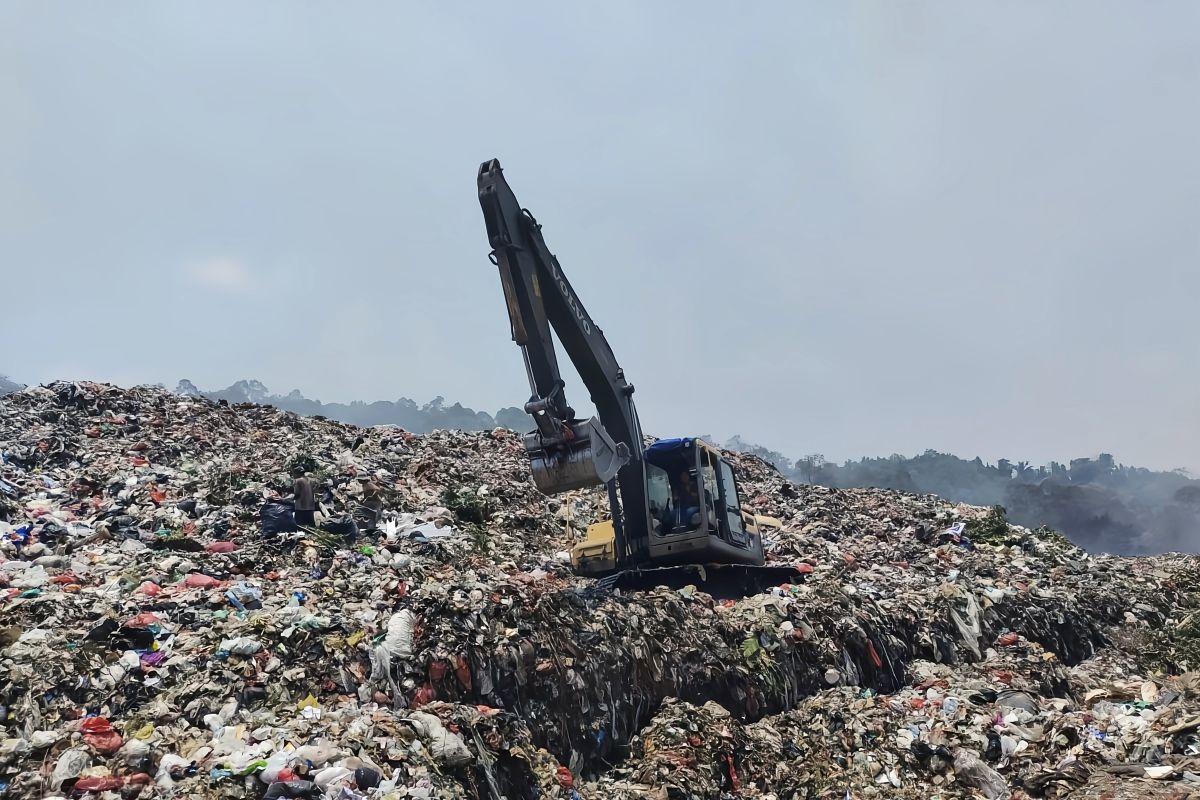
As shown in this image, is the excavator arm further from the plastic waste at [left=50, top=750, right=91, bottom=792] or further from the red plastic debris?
the plastic waste at [left=50, top=750, right=91, bottom=792]

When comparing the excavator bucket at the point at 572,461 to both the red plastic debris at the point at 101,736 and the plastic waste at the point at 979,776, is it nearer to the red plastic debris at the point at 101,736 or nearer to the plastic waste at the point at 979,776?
the plastic waste at the point at 979,776

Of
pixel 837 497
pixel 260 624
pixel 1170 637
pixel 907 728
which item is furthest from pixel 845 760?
pixel 837 497

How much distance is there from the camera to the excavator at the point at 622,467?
7.79 metres

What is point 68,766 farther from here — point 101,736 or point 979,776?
point 979,776

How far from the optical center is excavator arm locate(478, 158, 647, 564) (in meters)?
7.32

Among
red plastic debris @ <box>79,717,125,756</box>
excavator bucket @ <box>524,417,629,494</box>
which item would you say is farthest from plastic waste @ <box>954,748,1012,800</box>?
red plastic debris @ <box>79,717,125,756</box>

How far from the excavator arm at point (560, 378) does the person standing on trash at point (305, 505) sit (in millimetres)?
3491

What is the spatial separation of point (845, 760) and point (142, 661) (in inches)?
188

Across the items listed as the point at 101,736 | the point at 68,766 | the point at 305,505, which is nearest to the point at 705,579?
the point at 305,505

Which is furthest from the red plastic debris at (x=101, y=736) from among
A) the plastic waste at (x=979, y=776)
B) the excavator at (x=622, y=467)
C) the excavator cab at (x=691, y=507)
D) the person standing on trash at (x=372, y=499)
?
the person standing on trash at (x=372, y=499)

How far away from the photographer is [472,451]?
15602 millimetres

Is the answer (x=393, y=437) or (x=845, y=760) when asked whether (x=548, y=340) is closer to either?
(x=845, y=760)

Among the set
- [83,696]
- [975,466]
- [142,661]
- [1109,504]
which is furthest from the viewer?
[975,466]

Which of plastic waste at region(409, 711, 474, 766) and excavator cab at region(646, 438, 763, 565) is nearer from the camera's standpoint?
plastic waste at region(409, 711, 474, 766)
